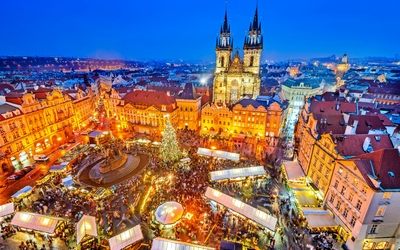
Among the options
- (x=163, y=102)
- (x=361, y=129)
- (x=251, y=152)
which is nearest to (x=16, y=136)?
(x=163, y=102)

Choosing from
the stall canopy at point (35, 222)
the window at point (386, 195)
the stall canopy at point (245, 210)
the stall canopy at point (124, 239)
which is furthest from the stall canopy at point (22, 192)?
the window at point (386, 195)

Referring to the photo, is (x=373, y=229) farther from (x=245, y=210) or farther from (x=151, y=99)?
(x=151, y=99)

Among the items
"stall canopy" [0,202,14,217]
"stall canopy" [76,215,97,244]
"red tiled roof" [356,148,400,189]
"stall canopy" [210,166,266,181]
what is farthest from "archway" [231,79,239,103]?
"stall canopy" [0,202,14,217]

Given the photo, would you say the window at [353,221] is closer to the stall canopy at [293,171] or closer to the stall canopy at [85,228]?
the stall canopy at [293,171]

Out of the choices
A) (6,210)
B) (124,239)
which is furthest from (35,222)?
(124,239)

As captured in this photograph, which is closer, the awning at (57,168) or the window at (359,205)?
the window at (359,205)

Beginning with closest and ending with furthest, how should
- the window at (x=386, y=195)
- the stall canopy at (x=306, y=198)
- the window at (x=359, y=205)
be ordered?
the window at (x=386, y=195), the window at (x=359, y=205), the stall canopy at (x=306, y=198)
